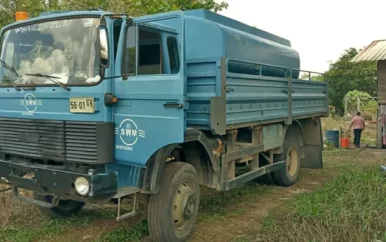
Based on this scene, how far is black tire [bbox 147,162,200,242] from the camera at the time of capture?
4.09 metres

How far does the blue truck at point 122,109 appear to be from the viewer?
3766mm

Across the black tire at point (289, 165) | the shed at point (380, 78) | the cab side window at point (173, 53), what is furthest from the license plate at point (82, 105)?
the shed at point (380, 78)

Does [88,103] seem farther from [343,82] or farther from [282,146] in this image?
[343,82]

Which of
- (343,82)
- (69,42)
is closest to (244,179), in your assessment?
(69,42)

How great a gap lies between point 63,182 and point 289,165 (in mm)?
4786

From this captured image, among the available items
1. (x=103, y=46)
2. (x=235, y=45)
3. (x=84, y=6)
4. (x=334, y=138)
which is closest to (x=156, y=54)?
(x=103, y=46)

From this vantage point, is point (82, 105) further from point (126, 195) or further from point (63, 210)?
point (63, 210)

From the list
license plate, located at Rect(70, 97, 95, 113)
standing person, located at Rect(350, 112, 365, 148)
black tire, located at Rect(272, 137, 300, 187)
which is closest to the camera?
license plate, located at Rect(70, 97, 95, 113)

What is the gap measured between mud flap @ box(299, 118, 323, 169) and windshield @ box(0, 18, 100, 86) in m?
5.34

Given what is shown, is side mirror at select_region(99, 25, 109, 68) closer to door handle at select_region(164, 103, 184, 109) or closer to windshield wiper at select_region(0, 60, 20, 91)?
door handle at select_region(164, 103, 184, 109)

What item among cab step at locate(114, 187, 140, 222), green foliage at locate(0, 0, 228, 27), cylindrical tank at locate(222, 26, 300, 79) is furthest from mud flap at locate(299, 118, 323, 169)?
cab step at locate(114, 187, 140, 222)

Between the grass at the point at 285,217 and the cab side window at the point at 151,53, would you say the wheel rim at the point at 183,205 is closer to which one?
the grass at the point at 285,217

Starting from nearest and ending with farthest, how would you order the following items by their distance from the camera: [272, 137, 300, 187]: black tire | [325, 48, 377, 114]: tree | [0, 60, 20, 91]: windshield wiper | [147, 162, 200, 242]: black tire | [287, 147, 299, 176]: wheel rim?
1. [147, 162, 200, 242]: black tire
2. [0, 60, 20, 91]: windshield wiper
3. [272, 137, 300, 187]: black tire
4. [287, 147, 299, 176]: wheel rim
5. [325, 48, 377, 114]: tree

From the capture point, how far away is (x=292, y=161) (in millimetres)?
7547
